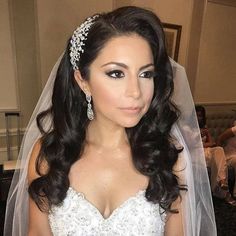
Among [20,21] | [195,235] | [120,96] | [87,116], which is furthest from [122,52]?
[20,21]

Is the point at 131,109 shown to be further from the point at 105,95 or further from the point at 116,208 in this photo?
the point at 116,208

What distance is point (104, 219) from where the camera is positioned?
120cm

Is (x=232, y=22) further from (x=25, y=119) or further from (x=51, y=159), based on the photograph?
(x=51, y=159)

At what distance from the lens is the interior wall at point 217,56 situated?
4742 mm

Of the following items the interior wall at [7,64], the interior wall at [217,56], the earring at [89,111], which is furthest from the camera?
the interior wall at [217,56]

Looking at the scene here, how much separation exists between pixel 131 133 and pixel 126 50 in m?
0.48

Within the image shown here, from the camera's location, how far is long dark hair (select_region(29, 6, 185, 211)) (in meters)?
1.18

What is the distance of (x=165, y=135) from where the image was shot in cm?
137

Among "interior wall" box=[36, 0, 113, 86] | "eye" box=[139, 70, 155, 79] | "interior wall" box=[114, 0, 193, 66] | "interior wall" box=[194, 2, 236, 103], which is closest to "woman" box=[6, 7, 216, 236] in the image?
"eye" box=[139, 70, 155, 79]

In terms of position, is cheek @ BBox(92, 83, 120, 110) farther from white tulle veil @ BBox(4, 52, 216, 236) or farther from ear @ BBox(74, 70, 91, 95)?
white tulle veil @ BBox(4, 52, 216, 236)

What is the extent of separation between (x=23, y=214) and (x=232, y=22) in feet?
16.0

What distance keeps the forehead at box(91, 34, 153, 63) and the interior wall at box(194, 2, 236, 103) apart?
Result: 13.1 feet

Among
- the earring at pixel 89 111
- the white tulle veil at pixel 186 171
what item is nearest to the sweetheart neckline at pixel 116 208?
the white tulle veil at pixel 186 171

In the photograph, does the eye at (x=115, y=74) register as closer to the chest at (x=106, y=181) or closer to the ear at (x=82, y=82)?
the ear at (x=82, y=82)
